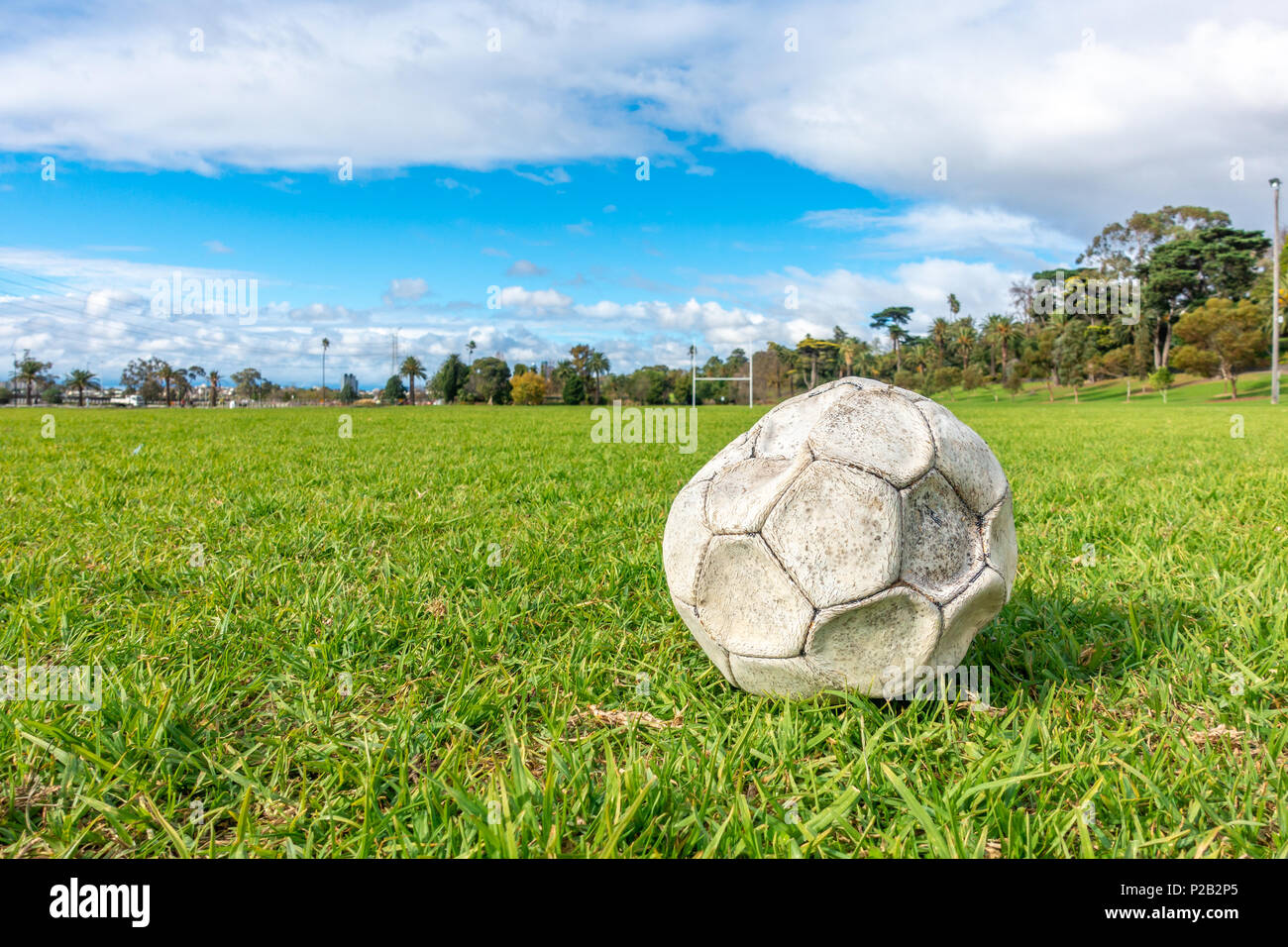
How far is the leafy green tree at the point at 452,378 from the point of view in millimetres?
80625

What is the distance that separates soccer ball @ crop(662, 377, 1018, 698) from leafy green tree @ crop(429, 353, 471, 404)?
81452mm

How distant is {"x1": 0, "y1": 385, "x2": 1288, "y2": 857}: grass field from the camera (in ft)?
6.17

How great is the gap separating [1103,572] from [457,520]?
4.26 meters

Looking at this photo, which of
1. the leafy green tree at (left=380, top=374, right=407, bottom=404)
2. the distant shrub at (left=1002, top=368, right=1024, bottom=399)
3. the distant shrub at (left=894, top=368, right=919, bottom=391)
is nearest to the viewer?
the distant shrub at (left=1002, top=368, right=1024, bottom=399)

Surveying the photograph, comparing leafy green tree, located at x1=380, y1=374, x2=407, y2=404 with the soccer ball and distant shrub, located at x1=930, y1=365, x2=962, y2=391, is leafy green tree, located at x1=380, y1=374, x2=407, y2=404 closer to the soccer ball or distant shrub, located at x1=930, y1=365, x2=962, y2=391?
distant shrub, located at x1=930, y1=365, x2=962, y2=391

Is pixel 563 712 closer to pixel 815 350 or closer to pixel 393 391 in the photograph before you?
pixel 815 350

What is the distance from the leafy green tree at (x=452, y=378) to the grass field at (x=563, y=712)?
78.5 metres

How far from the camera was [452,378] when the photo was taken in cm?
8062

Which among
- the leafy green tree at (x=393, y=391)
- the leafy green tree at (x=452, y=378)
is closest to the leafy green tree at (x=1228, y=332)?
the leafy green tree at (x=452, y=378)

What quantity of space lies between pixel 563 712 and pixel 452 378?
3227 inches

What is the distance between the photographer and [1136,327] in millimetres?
62594

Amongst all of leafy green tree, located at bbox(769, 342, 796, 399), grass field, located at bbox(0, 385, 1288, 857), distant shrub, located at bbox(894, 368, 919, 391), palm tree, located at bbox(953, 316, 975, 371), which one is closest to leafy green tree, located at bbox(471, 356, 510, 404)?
leafy green tree, located at bbox(769, 342, 796, 399)
